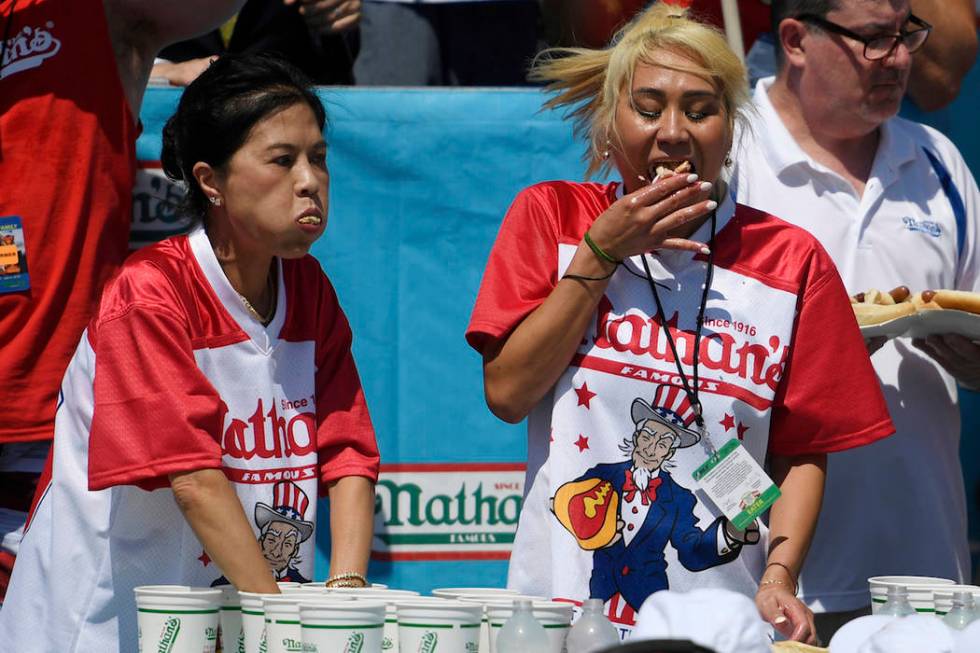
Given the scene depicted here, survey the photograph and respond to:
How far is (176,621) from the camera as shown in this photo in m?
2.43

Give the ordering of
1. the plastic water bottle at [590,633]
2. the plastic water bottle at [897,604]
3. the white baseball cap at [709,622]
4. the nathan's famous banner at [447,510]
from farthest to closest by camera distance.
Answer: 1. the nathan's famous banner at [447,510]
2. the plastic water bottle at [897,604]
3. the plastic water bottle at [590,633]
4. the white baseball cap at [709,622]

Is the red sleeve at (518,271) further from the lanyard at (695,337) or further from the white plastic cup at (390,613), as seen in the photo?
the white plastic cup at (390,613)

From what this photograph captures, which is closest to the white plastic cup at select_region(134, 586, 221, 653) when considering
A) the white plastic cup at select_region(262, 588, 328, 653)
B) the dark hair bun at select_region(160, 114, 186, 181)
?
the white plastic cup at select_region(262, 588, 328, 653)

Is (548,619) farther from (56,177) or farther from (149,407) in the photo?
(56,177)

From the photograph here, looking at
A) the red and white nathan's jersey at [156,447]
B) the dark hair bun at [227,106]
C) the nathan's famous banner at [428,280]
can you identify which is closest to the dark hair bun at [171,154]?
the dark hair bun at [227,106]

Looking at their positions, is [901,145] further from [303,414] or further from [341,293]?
[303,414]

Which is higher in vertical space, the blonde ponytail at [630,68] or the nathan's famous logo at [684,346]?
the blonde ponytail at [630,68]

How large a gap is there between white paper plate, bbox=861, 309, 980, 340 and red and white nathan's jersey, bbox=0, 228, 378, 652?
1366mm

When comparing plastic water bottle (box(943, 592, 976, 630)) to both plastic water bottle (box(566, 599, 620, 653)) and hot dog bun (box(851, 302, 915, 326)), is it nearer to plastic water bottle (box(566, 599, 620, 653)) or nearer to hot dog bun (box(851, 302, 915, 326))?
plastic water bottle (box(566, 599, 620, 653))

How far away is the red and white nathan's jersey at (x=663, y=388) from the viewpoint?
293 centimetres

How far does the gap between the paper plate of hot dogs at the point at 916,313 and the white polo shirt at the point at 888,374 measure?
25 cm

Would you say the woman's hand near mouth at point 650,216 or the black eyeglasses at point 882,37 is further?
the black eyeglasses at point 882,37

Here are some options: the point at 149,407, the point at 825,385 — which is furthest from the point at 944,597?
the point at 149,407

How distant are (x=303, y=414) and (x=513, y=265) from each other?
54cm
